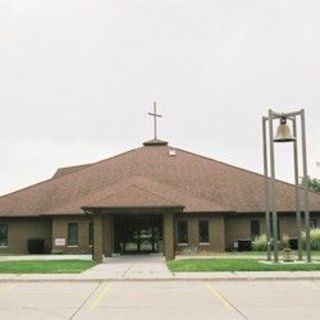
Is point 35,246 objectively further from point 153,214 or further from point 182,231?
point 153,214

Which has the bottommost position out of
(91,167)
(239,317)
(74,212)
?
(239,317)

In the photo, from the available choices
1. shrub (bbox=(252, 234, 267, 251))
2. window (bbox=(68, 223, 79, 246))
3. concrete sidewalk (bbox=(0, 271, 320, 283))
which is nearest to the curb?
concrete sidewalk (bbox=(0, 271, 320, 283))

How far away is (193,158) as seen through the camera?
53.5 m

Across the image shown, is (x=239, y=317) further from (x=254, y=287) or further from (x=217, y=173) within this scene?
(x=217, y=173)

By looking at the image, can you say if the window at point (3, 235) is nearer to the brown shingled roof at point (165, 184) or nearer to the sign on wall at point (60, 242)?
the brown shingled roof at point (165, 184)

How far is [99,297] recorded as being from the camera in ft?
58.2

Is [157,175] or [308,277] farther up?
[157,175]

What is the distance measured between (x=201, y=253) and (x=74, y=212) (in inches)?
341

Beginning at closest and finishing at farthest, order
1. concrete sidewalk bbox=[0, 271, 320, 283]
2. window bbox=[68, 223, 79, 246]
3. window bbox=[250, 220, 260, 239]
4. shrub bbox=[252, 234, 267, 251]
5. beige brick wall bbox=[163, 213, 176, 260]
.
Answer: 1. concrete sidewalk bbox=[0, 271, 320, 283]
2. beige brick wall bbox=[163, 213, 176, 260]
3. shrub bbox=[252, 234, 267, 251]
4. window bbox=[68, 223, 79, 246]
5. window bbox=[250, 220, 260, 239]

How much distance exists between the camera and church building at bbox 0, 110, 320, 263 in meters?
44.8

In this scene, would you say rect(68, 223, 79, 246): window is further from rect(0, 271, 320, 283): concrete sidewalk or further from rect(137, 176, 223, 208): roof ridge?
rect(0, 271, 320, 283): concrete sidewalk

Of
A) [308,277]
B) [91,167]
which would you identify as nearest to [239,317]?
[308,277]

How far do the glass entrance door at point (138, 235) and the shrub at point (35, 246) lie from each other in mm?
5955

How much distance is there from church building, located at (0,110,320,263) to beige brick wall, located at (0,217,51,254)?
7cm
